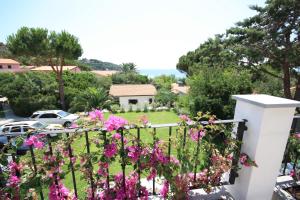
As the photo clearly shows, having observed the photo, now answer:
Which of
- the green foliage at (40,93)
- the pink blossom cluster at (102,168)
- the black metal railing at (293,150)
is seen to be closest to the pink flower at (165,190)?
the pink blossom cluster at (102,168)

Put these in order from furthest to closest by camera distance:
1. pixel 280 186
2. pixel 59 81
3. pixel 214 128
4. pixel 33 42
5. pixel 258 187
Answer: pixel 59 81
pixel 33 42
pixel 280 186
pixel 258 187
pixel 214 128

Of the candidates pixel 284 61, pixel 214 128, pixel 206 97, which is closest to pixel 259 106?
pixel 214 128

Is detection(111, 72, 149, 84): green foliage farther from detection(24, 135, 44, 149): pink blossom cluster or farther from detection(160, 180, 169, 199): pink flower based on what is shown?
detection(24, 135, 44, 149): pink blossom cluster

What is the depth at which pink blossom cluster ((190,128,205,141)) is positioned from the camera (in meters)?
1.78

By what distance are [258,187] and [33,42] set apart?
20375mm

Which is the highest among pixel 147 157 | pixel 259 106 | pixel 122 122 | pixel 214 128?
pixel 259 106

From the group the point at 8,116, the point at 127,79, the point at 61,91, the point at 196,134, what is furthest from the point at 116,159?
the point at 127,79

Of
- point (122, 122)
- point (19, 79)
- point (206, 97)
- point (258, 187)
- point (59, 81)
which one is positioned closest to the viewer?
point (122, 122)

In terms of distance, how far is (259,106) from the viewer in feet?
5.34

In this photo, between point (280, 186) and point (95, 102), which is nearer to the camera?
point (280, 186)

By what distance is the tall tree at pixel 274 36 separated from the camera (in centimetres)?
892

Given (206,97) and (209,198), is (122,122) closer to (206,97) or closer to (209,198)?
(209,198)

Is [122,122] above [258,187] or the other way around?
above

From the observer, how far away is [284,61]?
386 inches
